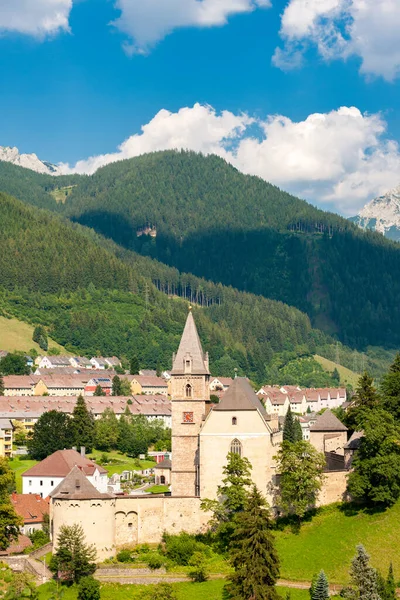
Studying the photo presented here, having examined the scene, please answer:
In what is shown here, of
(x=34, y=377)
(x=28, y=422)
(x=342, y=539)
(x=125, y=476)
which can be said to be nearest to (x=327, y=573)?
(x=342, y=539)

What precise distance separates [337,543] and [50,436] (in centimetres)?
6265

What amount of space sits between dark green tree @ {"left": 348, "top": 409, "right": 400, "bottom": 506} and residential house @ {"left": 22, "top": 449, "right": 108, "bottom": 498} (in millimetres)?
35702

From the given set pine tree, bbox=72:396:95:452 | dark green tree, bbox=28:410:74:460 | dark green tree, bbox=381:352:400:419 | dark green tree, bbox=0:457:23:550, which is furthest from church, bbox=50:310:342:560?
pine tree, bbox=72:396:95:452

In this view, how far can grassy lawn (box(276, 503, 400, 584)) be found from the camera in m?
72.6

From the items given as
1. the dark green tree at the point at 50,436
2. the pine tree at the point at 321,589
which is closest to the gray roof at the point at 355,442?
the pine tree at the point at 321,589

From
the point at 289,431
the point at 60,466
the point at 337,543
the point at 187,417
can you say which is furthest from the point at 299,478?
the point at 289,431

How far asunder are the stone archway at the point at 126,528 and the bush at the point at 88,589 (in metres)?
6.78

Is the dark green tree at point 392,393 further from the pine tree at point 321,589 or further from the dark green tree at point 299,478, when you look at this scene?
the pine tree at point 321,589

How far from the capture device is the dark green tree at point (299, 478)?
80.1 meters

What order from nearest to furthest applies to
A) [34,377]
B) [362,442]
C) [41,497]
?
[362,442] < [41,497] < [34,377]

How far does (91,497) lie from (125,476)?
139 ft

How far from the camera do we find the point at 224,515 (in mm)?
80250

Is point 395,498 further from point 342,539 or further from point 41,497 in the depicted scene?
point 41,497

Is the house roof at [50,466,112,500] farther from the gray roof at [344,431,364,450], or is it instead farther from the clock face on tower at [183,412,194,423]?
the gray roof at [344,431,364,450]
